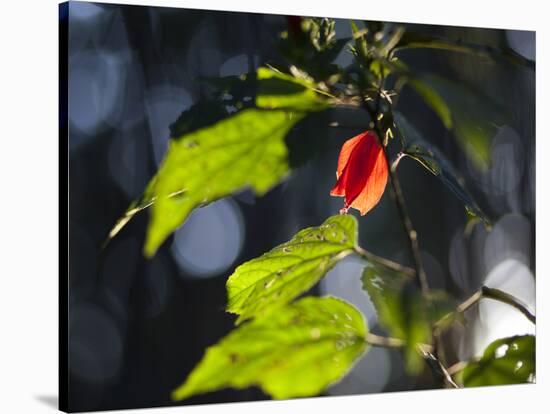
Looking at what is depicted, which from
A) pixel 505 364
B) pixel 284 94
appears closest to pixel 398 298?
pixel 284 94

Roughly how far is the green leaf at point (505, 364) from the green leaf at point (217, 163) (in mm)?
1425

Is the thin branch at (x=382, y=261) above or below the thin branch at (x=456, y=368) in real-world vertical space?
above

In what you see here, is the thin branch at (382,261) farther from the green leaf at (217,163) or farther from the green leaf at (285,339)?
the green leaf at (217,163)

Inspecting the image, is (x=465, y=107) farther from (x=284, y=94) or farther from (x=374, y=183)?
(x=374, y=183)

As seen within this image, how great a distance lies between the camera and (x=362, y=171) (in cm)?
159

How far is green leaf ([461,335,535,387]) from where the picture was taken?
2.16 m

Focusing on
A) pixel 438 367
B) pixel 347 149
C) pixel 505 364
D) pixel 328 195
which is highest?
pixel 347 149

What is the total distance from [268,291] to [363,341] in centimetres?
17

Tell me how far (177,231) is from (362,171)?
47cm

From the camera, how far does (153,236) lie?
75 centimetres

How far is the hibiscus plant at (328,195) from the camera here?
0.81 meters

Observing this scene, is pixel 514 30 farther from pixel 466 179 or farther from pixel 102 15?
pixel 102 15

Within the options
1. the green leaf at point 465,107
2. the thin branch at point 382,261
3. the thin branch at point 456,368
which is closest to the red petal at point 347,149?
the thin branch at point 382,261

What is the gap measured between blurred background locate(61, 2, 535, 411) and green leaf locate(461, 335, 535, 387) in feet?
0.43
